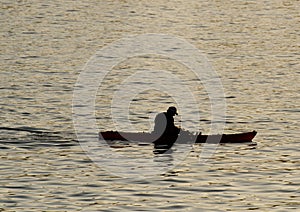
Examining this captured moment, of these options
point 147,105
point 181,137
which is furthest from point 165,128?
point 147,105

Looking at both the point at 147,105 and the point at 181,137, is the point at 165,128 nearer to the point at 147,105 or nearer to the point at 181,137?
the point at 181,137

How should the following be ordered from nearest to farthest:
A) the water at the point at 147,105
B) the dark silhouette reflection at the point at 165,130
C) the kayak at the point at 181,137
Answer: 1. the water at the point at 147,105
2. the dark silhouette reflection at the point at 165,130
3. the kayak at the point at 181,137

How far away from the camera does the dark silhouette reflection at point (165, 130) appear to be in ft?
135

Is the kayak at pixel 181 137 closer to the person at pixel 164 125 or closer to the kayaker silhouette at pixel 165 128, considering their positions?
the kayaker silhouette at pixel 165 128

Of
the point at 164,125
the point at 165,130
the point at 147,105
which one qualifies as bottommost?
the point at 165,130

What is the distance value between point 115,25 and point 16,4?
547 inches

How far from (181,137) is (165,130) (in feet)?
2.51

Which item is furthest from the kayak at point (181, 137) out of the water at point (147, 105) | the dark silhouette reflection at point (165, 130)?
the water at point (147, 105)

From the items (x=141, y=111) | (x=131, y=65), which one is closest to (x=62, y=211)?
(x=141, y=111)

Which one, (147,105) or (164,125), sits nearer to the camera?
(164,125)

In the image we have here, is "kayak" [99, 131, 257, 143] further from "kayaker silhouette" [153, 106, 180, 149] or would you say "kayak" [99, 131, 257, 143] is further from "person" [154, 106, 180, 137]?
"person" [154, 106, 180, 137]

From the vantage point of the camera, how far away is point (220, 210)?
102 ft

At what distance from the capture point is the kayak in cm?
4119

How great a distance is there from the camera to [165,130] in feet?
135
